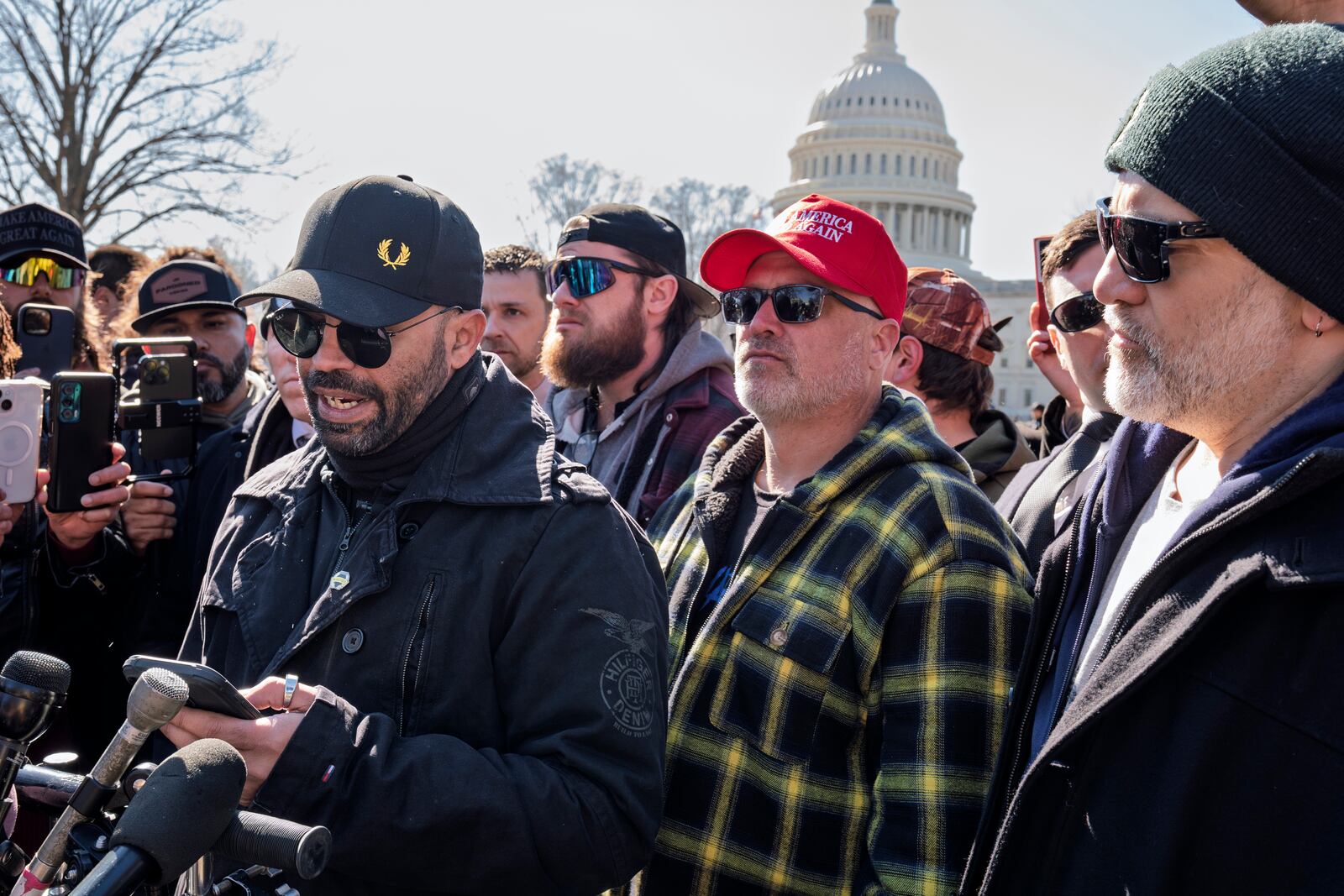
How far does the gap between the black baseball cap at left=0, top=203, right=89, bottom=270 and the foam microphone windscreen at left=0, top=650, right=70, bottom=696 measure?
475 centimetres

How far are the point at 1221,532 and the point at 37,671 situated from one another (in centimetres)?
174

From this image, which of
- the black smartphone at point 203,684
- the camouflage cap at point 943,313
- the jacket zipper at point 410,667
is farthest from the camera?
the camouflage cap at point 943,313

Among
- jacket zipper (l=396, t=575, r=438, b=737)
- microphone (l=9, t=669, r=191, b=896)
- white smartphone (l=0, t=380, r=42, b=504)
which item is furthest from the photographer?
white smartphone (l=0, t=380, r=42, b=504)

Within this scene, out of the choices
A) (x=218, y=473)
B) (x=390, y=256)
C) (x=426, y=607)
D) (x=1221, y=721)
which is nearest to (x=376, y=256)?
(x=390, y=256)

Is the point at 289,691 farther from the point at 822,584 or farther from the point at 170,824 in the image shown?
the point at 822,584

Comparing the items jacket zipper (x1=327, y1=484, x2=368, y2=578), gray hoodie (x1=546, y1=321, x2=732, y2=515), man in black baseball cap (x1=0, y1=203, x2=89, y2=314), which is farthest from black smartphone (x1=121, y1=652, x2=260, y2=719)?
man in black baseball cap (x1=0, y1=203, x2=89, y2=314)

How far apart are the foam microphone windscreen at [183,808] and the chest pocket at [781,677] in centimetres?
150

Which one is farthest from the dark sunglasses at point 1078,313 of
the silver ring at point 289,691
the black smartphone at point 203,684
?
the black smartphone at point 203,684

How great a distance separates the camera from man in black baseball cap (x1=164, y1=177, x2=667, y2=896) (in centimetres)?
208

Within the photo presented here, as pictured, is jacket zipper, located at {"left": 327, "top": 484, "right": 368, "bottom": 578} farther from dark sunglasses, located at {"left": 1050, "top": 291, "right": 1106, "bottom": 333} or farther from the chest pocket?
dark sunglasses, located at {"left": 1050, "top": 291, "right": 1106, "bottom": 333}

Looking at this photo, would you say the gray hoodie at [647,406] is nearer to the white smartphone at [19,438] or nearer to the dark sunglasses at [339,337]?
the white smartphone at [19,438]

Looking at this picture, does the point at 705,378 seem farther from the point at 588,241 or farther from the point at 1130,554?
the point at 1130,554

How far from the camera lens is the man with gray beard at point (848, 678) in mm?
2502

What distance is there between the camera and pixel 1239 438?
2072 mm
